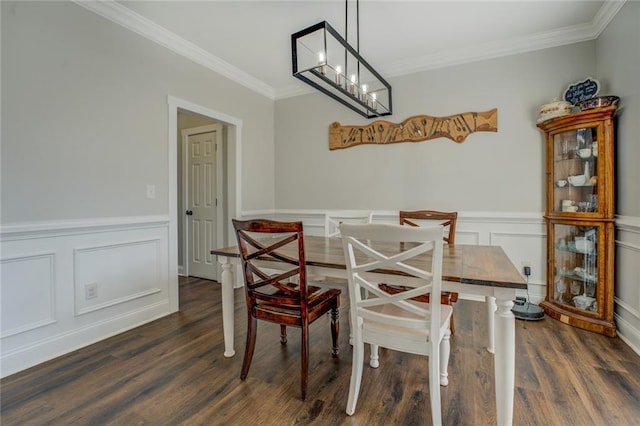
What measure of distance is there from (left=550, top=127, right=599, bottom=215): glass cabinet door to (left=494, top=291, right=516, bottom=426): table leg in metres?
1.78

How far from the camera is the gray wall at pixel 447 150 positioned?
2.89 meters

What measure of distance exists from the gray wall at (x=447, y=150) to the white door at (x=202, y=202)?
38.9 inches

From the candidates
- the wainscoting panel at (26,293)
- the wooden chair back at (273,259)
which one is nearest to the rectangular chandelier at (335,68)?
the wooden chair back at (273,259)

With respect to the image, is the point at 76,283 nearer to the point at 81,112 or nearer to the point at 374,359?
the point at 81,112

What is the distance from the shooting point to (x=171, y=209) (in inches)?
111

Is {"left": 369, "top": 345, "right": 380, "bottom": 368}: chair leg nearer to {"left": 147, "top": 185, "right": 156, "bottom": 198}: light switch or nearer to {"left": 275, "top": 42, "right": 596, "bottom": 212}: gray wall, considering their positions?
{"left": 275, "top": 42, "right": 596, "bottom": 212}: gray wall

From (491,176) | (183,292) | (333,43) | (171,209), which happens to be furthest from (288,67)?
(183,292)

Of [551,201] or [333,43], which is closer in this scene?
[551,201]

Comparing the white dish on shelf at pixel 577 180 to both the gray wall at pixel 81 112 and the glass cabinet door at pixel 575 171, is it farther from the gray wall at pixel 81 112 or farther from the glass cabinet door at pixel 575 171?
the gray wall at pixel 81 112

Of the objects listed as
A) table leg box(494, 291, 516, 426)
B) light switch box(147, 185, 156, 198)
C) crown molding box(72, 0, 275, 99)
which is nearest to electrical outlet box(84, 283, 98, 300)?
light switch box(147, 185, 156, 198)

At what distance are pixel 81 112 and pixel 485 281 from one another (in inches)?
107

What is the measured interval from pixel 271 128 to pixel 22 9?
8.41ft

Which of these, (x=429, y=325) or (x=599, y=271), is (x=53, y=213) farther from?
(x=599, y=271)

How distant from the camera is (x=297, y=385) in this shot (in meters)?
1.73
